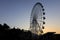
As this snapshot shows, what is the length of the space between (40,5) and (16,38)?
19.9 metres

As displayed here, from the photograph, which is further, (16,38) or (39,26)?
(16,38)

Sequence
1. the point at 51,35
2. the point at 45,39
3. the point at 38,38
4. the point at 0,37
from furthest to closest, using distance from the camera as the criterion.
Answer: the point at 51,35 < the point at 45,39 < the point at 38,38 < the point at 0,37

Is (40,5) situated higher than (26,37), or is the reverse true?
(40,5)

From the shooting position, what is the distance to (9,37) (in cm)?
9912

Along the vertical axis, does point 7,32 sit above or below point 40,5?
below

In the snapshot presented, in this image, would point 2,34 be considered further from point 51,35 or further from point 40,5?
point 51,35

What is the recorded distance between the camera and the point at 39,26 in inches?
3583

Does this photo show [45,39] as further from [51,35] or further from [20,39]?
[20,39]

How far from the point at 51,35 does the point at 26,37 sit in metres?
17.8

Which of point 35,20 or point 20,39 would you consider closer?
point 35,20

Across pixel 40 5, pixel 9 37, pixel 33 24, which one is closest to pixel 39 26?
pixel 33 24

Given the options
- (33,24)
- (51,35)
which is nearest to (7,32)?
(33,24)

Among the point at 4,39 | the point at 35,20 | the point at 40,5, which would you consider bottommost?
the point at 4,39

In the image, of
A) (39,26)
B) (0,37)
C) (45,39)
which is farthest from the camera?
(45,39)
